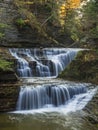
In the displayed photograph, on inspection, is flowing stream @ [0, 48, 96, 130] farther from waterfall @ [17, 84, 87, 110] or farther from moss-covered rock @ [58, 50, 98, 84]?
moss-covered rock @ [58, 50, 98, 84]

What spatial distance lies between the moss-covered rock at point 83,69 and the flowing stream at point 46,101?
110 cm

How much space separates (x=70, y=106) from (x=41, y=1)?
1499cm

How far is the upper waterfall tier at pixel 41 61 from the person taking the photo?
1632cm

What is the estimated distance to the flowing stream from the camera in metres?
9.79

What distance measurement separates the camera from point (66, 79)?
15516 mm

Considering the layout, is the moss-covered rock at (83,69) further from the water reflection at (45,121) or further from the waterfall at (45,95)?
the water reflection at (45,121)

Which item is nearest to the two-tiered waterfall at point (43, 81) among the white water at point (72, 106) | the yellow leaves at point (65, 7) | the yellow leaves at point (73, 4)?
the white water at point (72, 106)

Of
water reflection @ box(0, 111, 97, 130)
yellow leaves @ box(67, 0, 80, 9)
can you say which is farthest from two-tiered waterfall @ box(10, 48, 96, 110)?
yellow leaves @ box(67, 0, 80, 9)

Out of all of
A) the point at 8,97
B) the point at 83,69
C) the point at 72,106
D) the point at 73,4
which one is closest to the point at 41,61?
the point at 83,69

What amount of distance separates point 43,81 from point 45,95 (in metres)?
1.87

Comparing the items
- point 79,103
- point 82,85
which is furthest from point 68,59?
point 79,103

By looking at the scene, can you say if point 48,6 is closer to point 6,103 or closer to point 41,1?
point 41,1

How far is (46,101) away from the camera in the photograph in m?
12.4

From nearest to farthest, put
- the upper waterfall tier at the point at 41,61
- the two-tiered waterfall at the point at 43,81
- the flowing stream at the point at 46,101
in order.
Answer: the flowing stream at the point at 46,101 → the two-tiered waterfall at the point at 43,81 → the upper waterfall tier at the point at 41,61
